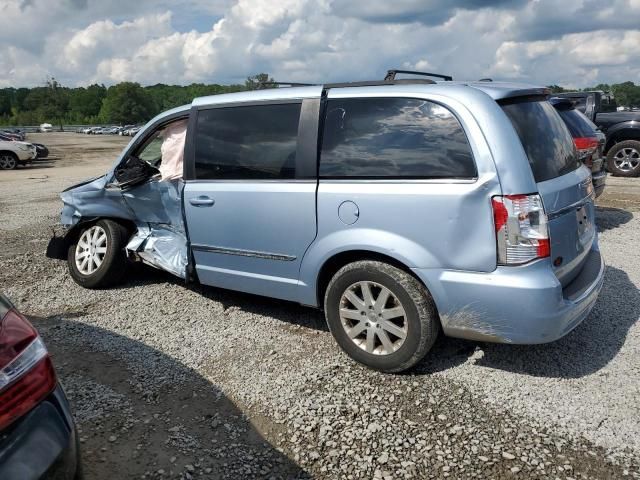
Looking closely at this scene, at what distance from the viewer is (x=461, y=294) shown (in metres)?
3.22

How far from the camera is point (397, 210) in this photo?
11.0ft

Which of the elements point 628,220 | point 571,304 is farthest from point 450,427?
point 628,220

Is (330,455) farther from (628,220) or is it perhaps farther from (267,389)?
(628,220)

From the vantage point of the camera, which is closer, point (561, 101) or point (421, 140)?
point (421, 140)

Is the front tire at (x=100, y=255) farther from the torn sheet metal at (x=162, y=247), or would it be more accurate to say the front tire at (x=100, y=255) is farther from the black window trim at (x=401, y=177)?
the black window trim at (x=401, y=177)

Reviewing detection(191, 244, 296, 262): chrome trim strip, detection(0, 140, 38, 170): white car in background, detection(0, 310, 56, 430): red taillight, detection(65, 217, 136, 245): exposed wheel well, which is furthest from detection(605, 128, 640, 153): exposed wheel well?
detection(0, 140, 38, 170): white car in background

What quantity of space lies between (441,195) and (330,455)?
5.17 ft

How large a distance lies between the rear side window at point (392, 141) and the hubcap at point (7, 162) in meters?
21.0

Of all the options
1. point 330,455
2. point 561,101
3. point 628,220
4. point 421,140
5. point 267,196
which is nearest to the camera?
point 330,455

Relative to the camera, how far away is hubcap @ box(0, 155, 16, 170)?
20.8 metres

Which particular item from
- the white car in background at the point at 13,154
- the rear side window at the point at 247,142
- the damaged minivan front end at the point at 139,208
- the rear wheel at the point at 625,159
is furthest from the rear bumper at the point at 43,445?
the white car in background at the point at 13,154

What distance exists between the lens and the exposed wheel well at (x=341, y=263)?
11.4 ft

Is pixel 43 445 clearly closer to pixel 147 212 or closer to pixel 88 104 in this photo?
pixel 147 212

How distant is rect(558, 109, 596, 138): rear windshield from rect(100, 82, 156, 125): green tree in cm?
12160
